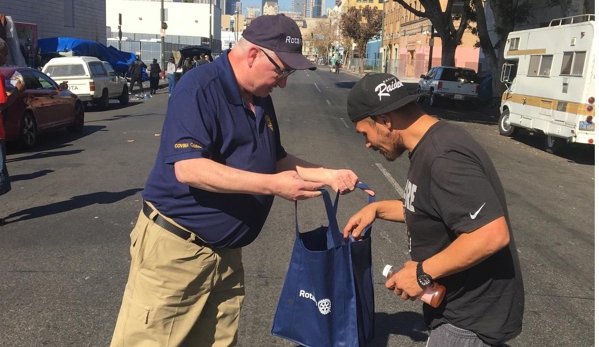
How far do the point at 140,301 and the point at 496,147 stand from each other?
43.1 feet

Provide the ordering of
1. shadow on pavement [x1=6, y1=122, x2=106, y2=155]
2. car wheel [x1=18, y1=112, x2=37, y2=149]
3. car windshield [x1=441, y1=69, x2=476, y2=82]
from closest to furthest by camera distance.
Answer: car wheel [x1=18, y1=112, x2=37, y2=149] < shadow on pavement [x1=6, y1=122, x2=106, y2=155] < car windshield [x1=441, y1=69, x2=476, y2=82]

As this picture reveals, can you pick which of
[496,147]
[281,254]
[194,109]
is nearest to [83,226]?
[281,254]

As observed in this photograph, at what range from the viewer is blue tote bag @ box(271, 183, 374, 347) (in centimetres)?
265

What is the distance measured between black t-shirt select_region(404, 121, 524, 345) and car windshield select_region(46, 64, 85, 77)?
18.6 metres

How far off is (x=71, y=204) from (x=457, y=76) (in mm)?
21193

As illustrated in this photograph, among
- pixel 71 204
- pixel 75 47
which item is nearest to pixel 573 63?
pixel 71 204

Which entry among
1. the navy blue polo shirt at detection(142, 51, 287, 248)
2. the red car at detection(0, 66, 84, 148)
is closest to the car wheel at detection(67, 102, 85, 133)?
the red car at detection(0, 66, 84, 148)

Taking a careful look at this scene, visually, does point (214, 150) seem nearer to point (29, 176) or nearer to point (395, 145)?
point (395, 145)

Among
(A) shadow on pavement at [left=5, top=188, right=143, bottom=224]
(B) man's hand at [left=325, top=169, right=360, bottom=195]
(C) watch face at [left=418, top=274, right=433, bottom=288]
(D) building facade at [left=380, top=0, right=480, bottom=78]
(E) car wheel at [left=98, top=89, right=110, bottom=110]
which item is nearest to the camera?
(C) watch face at [left=418, top=274, right=433, bottom=288]

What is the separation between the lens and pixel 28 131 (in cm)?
1176

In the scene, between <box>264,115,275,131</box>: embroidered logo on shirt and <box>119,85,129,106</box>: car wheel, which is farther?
<box>119,85,129,106</box>: car wheel

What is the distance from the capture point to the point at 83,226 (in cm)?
655

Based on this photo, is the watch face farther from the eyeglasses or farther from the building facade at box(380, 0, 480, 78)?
the building facade at box(380, 0, 480, 78)

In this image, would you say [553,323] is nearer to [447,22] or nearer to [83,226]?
[83,226]
